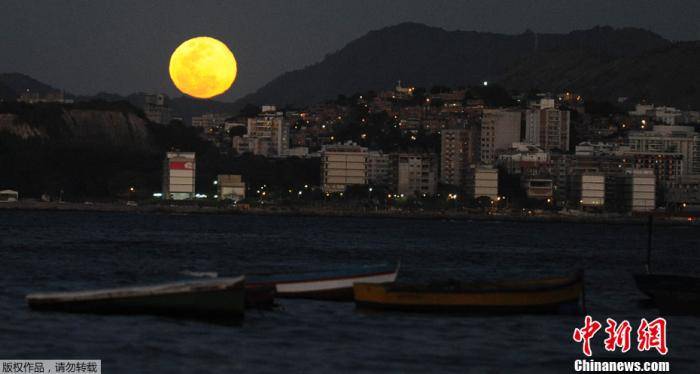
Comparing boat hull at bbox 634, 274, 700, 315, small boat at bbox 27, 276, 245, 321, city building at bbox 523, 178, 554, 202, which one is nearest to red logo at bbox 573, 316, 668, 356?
boat hull at bbox 634, 274, 700, 315

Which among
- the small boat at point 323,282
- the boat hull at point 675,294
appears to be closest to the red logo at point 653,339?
the boat hull at point 675,294

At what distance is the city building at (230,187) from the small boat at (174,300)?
156 meters

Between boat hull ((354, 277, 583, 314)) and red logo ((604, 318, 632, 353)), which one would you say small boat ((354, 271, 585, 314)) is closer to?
boat hull ((354, 277, 583, 314))

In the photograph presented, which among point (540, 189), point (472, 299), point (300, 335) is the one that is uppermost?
point (540, 189)

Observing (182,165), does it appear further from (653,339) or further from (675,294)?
(653,339)

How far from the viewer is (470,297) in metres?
31.9

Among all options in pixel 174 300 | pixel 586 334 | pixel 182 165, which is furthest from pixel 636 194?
pixel 174 300

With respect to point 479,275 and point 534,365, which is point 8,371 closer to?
point 534,365

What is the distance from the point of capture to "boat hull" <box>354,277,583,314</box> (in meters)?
32.0

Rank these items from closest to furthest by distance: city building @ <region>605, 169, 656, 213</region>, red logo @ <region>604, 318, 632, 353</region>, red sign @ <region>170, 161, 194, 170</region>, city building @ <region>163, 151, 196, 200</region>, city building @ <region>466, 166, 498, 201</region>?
red logo @ <region>604, 318, 632, 353</region>, city building @ <region>466, 166, 498, 201</region>, city building @ <region>163, 151, 196, 200</region>, city building @ <region>605, 169, 656, 213</region>, red sign @ <region>170, 161, 194, 170</region>

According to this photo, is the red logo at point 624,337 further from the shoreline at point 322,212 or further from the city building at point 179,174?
the city building at point 179,174

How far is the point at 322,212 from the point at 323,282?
137280mm

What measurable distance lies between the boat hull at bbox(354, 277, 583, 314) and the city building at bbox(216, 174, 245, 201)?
153904 millimetres

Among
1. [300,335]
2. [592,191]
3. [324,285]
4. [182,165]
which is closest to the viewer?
[300,335]
